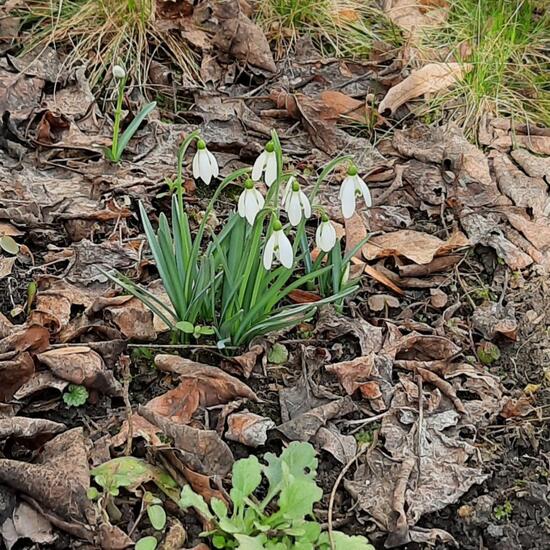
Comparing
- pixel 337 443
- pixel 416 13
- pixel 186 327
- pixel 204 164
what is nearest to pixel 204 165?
pixel 204 164

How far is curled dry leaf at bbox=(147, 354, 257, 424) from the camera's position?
2.10 metres

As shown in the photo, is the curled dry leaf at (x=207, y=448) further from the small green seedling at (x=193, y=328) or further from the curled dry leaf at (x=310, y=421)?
the small green seedling at (x=193, y=328)

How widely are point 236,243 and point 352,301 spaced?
0.50 m

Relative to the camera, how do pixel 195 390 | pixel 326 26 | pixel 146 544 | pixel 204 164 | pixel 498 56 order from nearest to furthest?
1. pixel 146 544
2. pixel 204 164
3. pixel 195 390
4. pixel 498 56
5. pixel 326 26

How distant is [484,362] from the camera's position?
2387 mm

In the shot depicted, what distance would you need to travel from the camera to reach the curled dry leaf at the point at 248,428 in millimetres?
2020

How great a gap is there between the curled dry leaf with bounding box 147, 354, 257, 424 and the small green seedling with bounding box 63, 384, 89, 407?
0.16 meters

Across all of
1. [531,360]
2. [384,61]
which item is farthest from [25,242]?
[384,61]

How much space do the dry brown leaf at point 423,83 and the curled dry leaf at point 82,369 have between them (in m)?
1.72

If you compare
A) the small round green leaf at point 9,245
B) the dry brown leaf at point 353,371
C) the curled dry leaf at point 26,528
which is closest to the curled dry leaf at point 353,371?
the dry brown leaf at point 353,371

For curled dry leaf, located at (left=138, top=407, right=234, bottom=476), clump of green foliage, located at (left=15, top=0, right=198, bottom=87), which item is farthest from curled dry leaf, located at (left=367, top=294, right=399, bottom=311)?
clump of green foliage, located at (left=15, top=0, right=198, bottom=87)

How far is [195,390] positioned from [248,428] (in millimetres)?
186

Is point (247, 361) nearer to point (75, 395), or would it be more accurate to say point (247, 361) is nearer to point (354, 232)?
point (75, 395)

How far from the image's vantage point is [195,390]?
2.14 m
